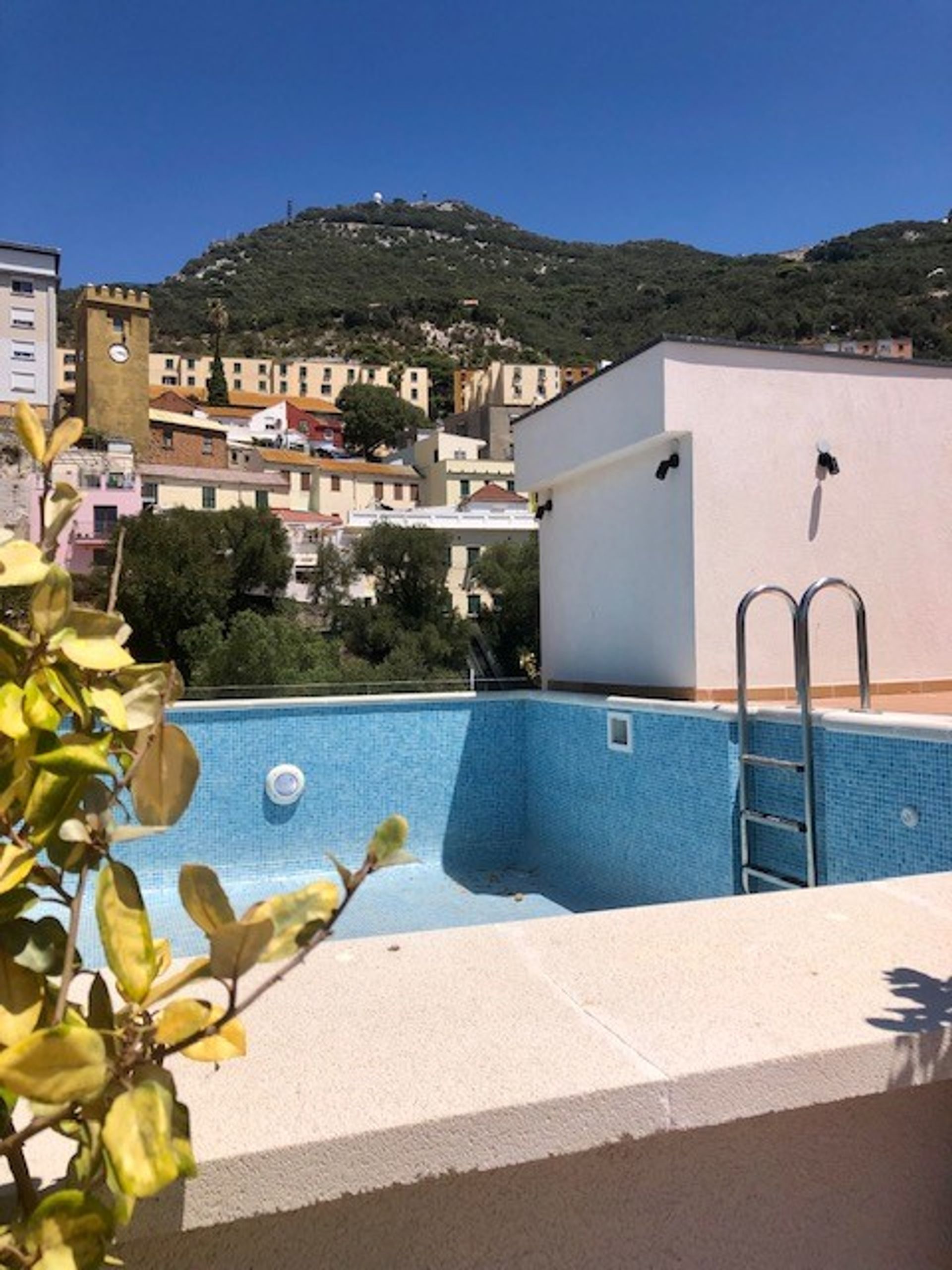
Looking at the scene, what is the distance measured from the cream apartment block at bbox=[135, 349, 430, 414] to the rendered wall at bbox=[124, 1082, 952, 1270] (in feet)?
284

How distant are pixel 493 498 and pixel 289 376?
47257 millimetres

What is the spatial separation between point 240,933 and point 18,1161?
1.03 feet

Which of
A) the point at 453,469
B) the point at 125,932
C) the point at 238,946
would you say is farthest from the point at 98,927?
the point at 453,469

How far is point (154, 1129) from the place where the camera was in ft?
2.16

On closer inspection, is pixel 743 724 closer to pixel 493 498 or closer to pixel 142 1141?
pixel 142 1141

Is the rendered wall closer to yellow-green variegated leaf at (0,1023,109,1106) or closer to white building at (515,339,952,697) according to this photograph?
yellow-green variegated leaf at (0,1023,109,1106)

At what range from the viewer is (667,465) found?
713 cm

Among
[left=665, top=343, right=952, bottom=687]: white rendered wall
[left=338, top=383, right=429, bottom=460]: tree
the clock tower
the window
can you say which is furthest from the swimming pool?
[left=338, top=383, right=429, bottom=460]: tree

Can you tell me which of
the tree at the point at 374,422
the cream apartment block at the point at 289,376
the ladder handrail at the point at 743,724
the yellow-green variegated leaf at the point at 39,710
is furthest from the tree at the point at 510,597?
the cream apartment block at the point at 289,376

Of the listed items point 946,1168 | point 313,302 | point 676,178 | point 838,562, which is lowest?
point 946,1168

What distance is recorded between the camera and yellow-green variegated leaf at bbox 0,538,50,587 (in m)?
0.79

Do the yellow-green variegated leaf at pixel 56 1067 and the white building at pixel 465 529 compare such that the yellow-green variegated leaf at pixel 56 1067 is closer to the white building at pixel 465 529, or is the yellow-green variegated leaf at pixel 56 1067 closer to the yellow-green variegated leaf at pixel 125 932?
the yellow-green variegated leaf at pixel 125 932

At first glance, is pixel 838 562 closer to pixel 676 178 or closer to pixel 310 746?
pixel 310 746

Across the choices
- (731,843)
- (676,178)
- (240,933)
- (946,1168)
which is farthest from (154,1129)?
(676,178)
